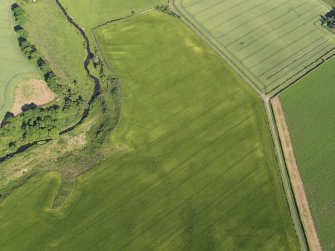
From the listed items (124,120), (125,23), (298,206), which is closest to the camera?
(298,206)

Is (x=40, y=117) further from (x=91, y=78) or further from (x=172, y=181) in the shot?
(x=172, y=181)

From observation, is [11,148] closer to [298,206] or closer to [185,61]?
[185,61]

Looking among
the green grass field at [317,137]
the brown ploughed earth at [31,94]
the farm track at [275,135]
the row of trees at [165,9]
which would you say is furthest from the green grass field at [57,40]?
the green grass field at [317,137]

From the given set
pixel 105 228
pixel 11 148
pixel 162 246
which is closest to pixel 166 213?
pixel 162 246

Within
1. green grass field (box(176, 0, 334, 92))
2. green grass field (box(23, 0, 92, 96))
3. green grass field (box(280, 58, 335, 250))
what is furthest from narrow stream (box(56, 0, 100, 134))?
green grass field (box(280, 58, 335, 250))

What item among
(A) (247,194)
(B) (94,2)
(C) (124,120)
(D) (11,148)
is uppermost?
(B) (94,2)

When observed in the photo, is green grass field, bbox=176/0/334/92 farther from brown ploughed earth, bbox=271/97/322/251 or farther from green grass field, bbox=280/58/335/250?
brown ploughed earth, bbox=271/97/322/251

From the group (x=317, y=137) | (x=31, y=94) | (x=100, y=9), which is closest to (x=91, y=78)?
(x=31, y=94)
